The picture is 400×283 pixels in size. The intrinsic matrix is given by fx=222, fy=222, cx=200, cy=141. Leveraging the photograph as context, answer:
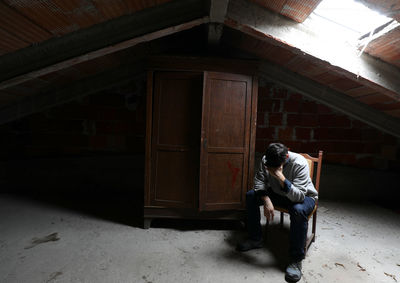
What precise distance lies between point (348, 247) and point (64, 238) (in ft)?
8.60

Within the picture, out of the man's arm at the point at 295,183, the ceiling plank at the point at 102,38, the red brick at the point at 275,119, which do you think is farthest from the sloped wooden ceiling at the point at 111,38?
the man's arm at the point at 295,183

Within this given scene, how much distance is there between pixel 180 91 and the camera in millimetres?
2217

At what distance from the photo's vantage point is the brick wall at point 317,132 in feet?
10.4

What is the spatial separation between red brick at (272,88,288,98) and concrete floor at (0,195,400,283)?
168 cm

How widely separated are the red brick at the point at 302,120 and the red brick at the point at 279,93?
300mm

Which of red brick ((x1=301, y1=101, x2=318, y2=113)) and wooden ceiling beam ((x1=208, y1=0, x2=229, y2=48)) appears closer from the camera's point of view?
wooden ceiling beam ((x1=208, y1=0, x2=229, y2=48))

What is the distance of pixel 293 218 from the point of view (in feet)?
5.63

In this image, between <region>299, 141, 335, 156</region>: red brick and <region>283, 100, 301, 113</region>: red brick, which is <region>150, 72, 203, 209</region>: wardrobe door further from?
<region>299, 141, 335, 156</region>: red brick

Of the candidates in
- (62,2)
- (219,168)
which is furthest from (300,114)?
(62,2)

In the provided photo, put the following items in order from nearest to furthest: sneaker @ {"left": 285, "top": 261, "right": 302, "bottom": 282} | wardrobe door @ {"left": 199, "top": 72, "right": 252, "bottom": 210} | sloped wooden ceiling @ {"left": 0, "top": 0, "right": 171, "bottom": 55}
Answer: sloped wooden ceiling @ {"left": 0, "top": 0, "right": 171, "bottom": 55}, sneaker @ {"left": 285, "top": 261, "right": 302, "bottom": 282}, wardrobe door @ {"left": 199, "top": 72, "right": 252, "bottom": 210}

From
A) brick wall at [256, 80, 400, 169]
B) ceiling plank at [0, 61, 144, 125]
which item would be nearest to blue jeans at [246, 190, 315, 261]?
brick wall at [256, 80, 400, 169]

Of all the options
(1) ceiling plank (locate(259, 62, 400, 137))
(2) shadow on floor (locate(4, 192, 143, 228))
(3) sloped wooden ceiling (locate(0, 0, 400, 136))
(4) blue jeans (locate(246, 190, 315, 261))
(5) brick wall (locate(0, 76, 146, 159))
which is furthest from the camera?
(5) brick wall (locate(0, 76, 146, 159))

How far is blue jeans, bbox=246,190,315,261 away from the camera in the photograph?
1688 millimetres

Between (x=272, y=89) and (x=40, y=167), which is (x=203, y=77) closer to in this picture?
(x=272, y=89)
